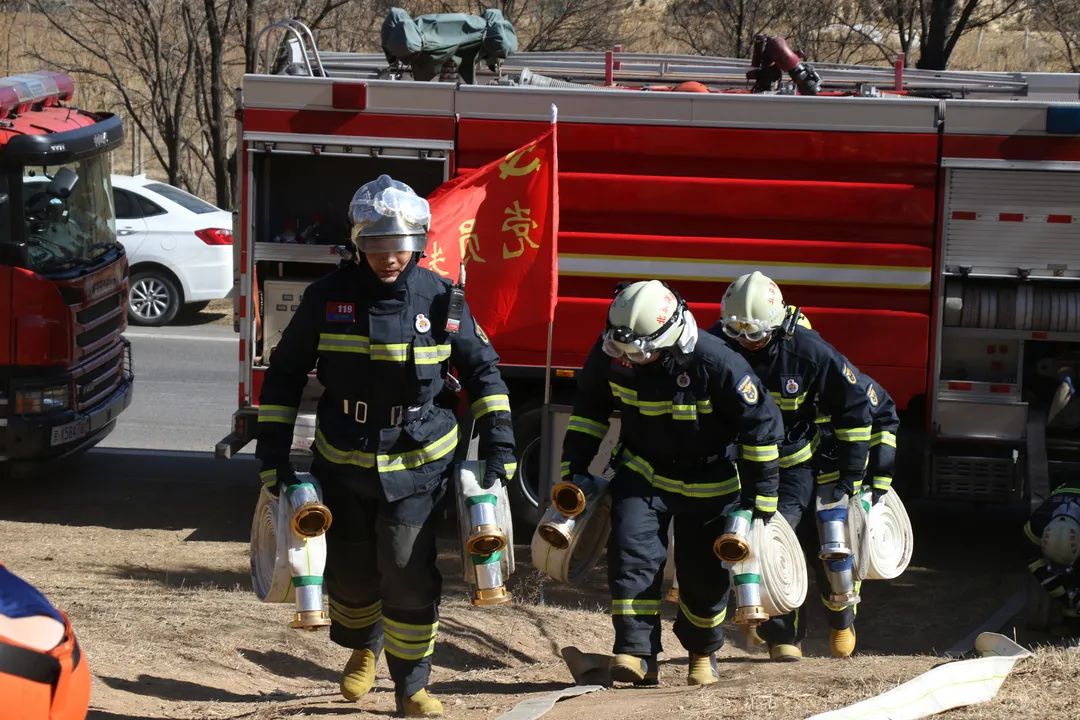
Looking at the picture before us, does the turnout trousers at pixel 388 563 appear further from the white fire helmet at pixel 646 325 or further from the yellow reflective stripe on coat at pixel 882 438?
the yellow reflective stripe on coat at pixel 882 438

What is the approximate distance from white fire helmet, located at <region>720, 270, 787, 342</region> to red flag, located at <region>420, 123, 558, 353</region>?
1610mm

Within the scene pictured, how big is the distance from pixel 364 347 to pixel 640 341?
1003 mm

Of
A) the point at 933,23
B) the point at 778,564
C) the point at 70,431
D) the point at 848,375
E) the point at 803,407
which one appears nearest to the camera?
the point at 778,564

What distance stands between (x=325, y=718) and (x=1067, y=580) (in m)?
3.78

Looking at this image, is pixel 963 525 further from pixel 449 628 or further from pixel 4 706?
pixel 4 706

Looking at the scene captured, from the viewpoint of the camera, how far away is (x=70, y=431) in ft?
29.4

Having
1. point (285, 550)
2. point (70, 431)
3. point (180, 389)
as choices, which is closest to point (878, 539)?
point (285, 550)

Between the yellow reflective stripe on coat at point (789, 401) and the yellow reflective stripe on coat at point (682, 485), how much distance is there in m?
0.71

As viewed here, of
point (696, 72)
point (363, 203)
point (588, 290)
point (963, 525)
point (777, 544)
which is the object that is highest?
point (696, 72)

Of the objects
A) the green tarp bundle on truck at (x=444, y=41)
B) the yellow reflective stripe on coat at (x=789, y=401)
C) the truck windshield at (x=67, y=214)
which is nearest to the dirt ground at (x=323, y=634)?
the yellow reflective stripe on coat at (x=789, y=401)

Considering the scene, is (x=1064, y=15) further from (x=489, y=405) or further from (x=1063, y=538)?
(x=489, y=405)

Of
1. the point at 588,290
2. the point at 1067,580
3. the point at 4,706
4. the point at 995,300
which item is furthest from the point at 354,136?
the point at 4,706

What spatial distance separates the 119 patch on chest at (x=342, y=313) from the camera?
518 centimetres

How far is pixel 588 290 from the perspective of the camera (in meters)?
8.36
